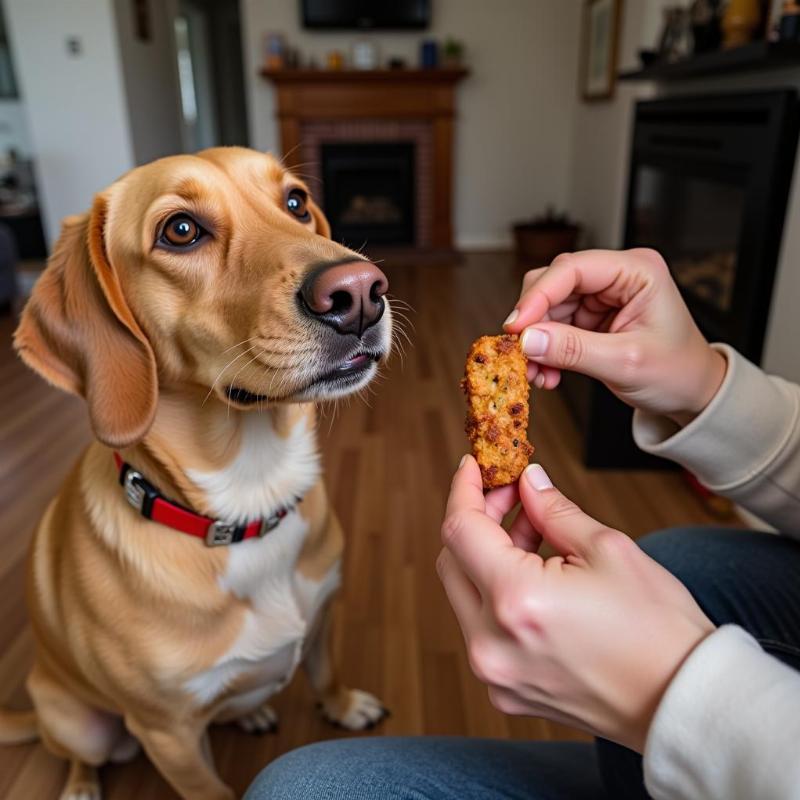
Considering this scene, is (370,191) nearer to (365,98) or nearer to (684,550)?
(365,98)

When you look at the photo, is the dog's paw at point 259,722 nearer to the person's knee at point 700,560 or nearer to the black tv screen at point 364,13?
the person's knee at point 700,560

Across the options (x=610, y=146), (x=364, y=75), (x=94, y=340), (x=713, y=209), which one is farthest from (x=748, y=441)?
(x=364, y=75)

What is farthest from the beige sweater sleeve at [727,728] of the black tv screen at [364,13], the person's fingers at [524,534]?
the black tv screen at [364,13]

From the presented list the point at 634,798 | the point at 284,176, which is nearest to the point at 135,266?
the point at 284,176

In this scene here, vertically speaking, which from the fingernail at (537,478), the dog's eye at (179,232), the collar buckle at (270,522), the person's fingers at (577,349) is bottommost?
the collar buckle at (270,522)

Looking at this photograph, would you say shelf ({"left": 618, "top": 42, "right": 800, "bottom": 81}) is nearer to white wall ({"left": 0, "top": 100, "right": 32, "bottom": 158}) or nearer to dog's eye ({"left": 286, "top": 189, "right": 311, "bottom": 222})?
dog's eye ({"left": 286, "top": 189, "right": 311, "bottom": 222})

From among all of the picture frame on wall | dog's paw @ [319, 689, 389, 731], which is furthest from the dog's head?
the picture frame on wall
